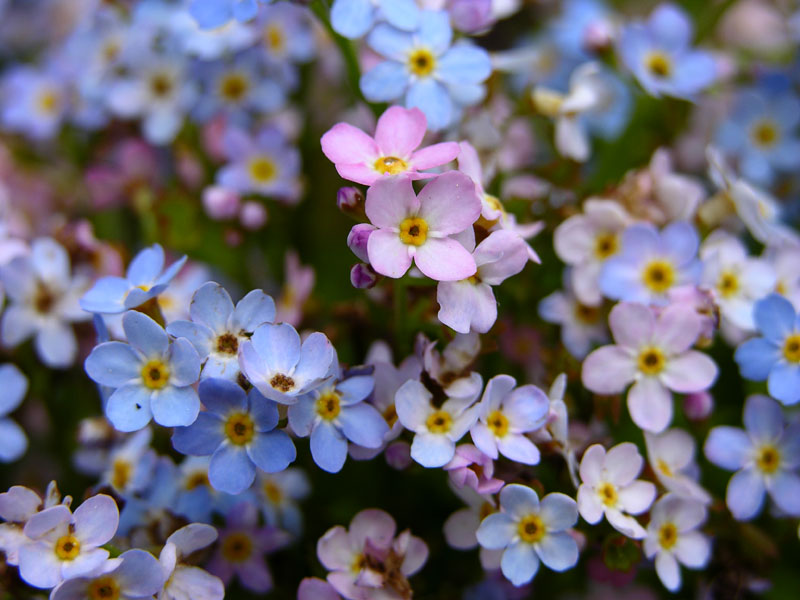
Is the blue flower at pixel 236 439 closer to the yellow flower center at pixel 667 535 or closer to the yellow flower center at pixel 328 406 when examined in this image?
the yellow flower center at pixel 328 406

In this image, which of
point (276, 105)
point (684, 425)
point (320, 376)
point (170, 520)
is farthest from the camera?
point (276, 105)

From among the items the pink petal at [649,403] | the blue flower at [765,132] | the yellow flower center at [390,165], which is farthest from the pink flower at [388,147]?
the blue flower at [765,132]

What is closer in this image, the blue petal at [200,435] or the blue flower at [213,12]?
the blue petal at [200,435]

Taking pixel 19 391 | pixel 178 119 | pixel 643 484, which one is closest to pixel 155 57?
pixel 178 119

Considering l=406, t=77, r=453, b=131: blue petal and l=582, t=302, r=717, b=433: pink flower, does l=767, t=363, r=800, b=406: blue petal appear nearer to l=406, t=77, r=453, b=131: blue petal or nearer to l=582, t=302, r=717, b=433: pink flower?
l=582, t=302, r=717, b=433: pink flower

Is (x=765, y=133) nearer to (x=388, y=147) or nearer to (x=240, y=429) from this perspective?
(x=388, y=147)

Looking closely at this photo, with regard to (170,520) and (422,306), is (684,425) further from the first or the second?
(170,520)

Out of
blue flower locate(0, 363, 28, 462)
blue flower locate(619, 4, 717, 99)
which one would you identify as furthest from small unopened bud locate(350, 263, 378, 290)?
blue flower locate(619, 4, 717, 99)
